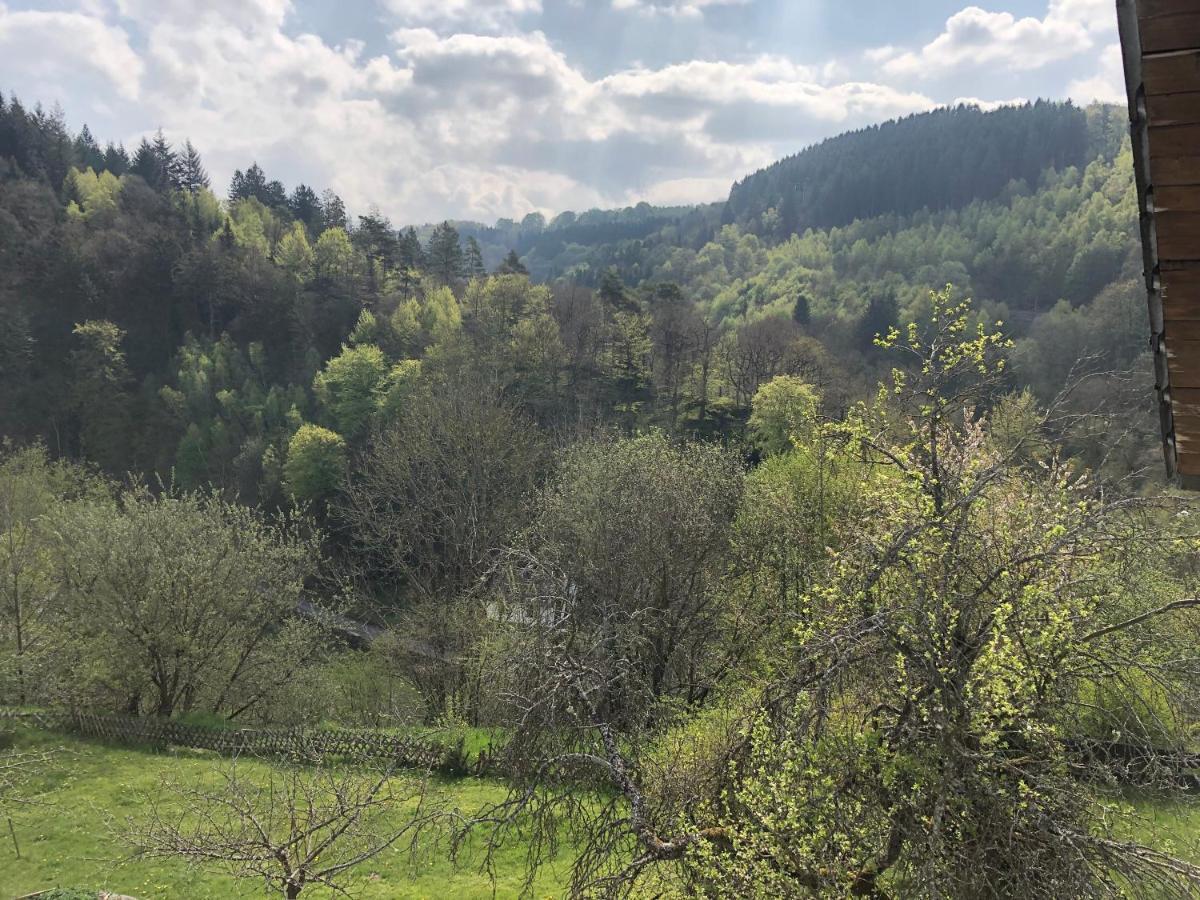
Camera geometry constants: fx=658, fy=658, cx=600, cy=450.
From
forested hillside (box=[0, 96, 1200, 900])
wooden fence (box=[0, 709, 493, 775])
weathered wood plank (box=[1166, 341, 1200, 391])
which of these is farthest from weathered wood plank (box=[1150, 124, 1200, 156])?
wooden fence (box=[0, 709, 493, 775])

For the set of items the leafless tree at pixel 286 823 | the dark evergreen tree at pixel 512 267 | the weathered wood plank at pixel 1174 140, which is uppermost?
the dark evergreen tree at pixel 512 267

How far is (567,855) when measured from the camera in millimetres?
11734

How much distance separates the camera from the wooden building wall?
7.06 feet

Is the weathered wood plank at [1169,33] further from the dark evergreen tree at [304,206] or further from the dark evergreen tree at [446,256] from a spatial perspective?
the dark evergreen tree at [304,206]

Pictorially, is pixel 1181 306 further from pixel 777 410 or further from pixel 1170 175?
pixel 777 410

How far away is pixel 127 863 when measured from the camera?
1148 centimetres

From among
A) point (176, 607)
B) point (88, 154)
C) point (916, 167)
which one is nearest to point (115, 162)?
point (88, 154)

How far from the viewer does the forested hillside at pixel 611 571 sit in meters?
5.34

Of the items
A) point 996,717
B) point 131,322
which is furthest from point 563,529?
point 131,322

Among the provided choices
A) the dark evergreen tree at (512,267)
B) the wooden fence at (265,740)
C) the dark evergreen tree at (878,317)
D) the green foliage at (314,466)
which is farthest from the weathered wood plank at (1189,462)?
the dark evergreen tree at (878,317)

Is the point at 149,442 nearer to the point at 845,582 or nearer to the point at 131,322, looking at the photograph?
→ the point at 131,322

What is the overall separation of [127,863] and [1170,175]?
52.5 feet

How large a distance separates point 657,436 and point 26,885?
1666 cm

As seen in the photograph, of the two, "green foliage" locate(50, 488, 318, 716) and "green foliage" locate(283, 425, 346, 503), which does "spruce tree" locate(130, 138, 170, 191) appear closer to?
"green foliage" locate(283, 425, 346, 503)
